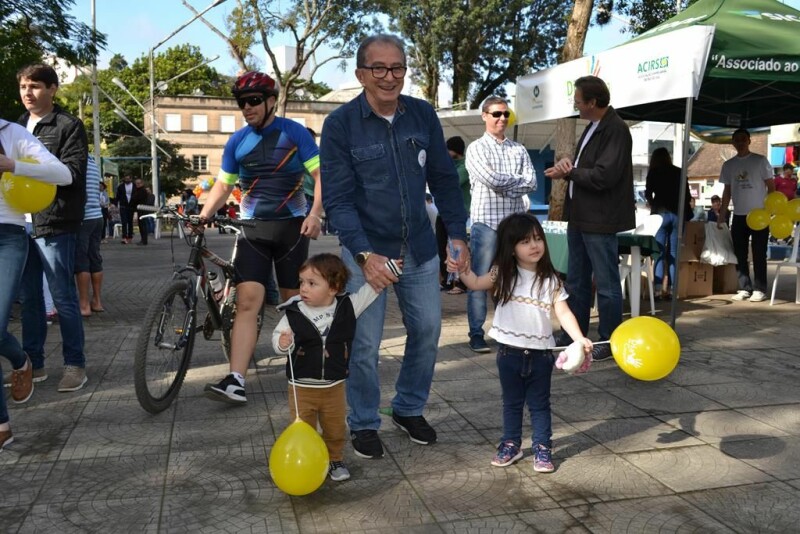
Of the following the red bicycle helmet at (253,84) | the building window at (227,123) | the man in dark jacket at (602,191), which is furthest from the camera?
the building window at (227,123)

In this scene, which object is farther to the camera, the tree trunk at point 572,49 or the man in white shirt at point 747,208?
the tree trunk at point 572,49

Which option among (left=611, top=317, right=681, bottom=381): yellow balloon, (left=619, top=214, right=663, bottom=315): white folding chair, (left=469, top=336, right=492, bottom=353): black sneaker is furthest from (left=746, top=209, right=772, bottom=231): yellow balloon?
(left=611, top=317, right=681, bottom=381): yellow balloon

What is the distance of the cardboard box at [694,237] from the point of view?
30.2ft

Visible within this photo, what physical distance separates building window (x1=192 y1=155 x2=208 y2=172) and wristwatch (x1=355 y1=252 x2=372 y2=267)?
231ft

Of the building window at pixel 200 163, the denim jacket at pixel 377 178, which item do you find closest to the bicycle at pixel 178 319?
the denim jacket at pixel 377 178

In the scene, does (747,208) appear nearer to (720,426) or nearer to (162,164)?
(720,426)

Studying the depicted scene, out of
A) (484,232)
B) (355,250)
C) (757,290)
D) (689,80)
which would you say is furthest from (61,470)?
(757,290)

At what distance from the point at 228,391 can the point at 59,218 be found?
1.64 m

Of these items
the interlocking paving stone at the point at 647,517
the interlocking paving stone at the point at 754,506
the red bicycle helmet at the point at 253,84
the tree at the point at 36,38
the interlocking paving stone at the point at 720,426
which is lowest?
the interlocking paving stone at the point at 647,517

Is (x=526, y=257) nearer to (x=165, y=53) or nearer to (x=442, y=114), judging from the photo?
(x=442, y=114)

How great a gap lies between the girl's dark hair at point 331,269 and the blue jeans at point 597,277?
283 centimetres

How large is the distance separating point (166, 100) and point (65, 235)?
68698 mm

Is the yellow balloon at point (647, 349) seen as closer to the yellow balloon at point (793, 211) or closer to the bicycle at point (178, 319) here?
the bicycle at point (178, 319)

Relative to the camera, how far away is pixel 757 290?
29.2ft
